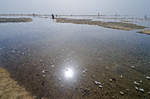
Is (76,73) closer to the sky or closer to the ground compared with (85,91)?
closer to the sky

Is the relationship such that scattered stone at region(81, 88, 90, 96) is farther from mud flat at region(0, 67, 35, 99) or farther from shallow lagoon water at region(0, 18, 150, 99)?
mud flat at region(0, 67, 35, 99)

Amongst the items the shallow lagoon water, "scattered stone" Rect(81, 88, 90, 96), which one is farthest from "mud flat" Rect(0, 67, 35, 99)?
"scattered stone" Rect(81, 88, 90, 96)

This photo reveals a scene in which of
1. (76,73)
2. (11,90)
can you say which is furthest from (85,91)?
(11,90)

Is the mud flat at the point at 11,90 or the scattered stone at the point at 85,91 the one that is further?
the scattered stone at the point at 85,91

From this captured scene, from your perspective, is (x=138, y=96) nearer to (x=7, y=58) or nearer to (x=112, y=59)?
(x=112, y=59)

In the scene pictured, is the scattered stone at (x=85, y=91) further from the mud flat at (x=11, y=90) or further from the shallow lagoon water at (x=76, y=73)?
the mud flat at (x=11, y=90)

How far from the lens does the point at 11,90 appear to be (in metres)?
5.80

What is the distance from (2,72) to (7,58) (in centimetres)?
294

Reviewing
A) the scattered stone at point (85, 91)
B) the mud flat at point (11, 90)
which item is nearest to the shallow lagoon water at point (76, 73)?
the scattered stone at point (85, 91)

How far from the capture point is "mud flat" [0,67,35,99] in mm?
5422

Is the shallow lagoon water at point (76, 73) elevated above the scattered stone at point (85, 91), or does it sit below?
above

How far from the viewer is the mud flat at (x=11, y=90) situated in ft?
17.8

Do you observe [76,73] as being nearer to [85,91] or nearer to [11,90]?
[85,91]

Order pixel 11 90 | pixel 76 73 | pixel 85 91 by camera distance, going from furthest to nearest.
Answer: pixel 76 73
pixel 85 91
pixel 11 90
